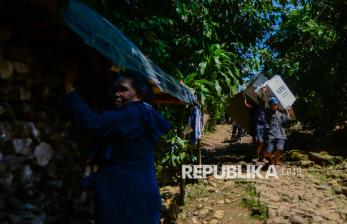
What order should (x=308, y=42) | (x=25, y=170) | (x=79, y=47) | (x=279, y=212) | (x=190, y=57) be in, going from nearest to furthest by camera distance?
(x=25, y=170) < (x=79, y=47) < (x=279, y=212) < (x=190, y=57) < (x=308, y=42)

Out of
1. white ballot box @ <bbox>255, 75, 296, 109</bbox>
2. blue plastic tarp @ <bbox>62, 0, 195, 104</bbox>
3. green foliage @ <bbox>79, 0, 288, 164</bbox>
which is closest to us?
blue plastic tarp @ <bbox>62, 0, 195, 104</bbox>

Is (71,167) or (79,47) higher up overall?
(79,47)

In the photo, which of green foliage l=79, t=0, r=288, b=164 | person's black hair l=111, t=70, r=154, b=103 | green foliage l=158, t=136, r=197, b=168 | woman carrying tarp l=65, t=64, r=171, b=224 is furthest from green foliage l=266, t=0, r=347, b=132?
woman carrying tarp l=65, t=64, r=171, b=224

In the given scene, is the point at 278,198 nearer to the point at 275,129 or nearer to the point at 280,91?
the point at 275,129

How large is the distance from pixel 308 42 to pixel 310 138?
2.99 metres

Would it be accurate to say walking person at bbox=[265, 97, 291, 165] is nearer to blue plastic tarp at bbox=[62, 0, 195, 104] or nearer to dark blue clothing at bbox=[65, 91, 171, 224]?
blue plastic tarp at bbox=[62, 0, 195, 104]

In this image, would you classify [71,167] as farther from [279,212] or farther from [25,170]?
[279,212]

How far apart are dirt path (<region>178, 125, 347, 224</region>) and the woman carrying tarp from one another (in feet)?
13.2

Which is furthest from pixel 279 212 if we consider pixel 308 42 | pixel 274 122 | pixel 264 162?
pixel 308 42

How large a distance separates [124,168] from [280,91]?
591 centimetres

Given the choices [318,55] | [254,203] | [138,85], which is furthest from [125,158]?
[318,55]

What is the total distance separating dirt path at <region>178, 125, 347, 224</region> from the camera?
19.8 ft

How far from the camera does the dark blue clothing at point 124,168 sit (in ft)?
7.04

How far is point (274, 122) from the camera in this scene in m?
7.96
